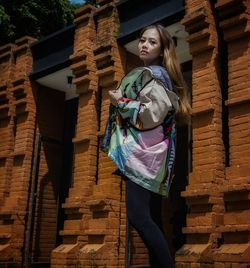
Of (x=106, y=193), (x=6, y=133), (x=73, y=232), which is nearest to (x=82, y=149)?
(x=106, y=193)

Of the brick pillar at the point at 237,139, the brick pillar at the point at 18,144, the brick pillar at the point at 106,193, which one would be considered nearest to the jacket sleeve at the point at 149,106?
the brick pillar at the point at 237,139

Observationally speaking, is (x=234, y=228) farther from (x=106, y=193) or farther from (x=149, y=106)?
(x=149, y=106)

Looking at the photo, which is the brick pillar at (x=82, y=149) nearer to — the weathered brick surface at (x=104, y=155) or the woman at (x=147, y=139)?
the weathered brick surface at (x=104, y=155)

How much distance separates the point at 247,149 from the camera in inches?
A: 222

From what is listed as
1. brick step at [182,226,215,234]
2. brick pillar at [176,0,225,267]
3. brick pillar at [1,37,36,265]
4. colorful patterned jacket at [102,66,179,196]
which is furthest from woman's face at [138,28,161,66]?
brick pillar at [1,37,36,265]

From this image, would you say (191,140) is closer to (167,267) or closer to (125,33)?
(125,33)

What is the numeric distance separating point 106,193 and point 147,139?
4.61 metres

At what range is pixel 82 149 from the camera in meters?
8.12

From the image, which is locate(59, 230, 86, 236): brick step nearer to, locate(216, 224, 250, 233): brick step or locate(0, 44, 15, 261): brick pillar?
locate(0, 44, 15, 261): brick pillar

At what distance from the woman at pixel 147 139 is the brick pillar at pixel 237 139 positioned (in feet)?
9.00

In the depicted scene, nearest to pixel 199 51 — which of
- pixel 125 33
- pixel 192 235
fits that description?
pixel 125 33

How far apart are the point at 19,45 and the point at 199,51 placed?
529 centimetres

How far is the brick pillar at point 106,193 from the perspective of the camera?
7090mm

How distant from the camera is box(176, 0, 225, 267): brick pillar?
569 cm
